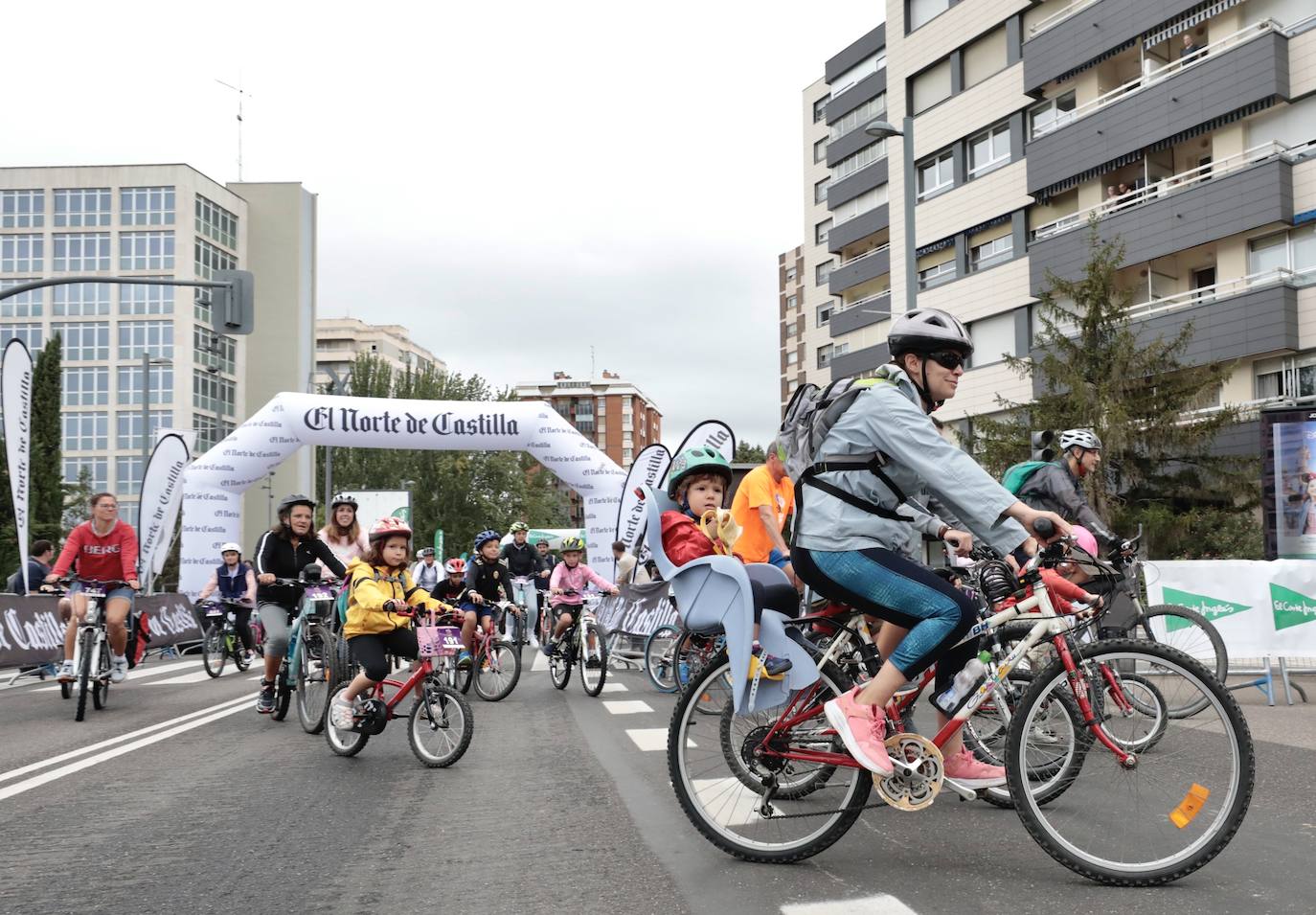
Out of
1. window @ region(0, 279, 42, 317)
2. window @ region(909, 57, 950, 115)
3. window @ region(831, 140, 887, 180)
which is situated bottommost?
window @ region(0, 279, 42, 317)

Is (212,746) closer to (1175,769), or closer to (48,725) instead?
(48,725)

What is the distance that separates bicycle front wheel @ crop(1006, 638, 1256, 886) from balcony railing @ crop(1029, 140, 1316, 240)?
2541 cm

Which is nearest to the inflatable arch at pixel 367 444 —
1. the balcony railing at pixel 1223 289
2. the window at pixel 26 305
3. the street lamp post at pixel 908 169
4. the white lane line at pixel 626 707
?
the street lamp post at pixel 908 169

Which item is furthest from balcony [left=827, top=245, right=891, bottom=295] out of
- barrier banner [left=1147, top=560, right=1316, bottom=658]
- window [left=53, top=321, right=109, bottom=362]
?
window [left=53, top=321, right=109, bottom=362]

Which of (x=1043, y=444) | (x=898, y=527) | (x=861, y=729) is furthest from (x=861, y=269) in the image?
(x=861, y=729)

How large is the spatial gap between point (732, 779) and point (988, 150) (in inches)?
A: 1423

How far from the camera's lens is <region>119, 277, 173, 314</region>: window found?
7619 cm

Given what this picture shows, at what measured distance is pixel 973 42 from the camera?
38.2 meters

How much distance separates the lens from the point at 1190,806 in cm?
386

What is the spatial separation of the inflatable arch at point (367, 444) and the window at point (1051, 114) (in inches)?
737

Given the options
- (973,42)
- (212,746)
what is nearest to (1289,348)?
(973,42)

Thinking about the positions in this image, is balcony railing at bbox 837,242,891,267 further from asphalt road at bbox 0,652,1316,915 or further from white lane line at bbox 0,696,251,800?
asphalt road at bbox 0,652,1316,915

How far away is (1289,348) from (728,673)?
26.1 m

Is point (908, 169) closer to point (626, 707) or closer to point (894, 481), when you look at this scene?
point (626, 707)
